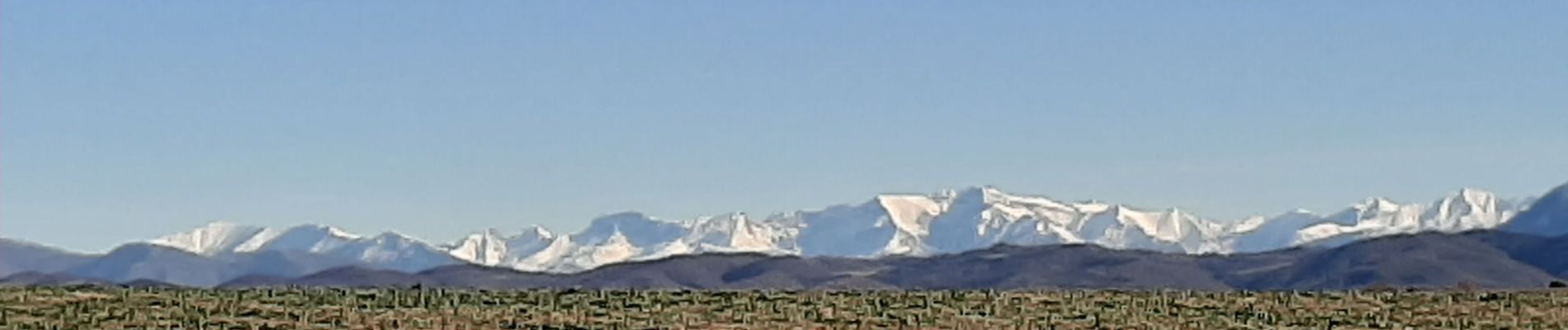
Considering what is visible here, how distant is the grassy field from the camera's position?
71062 millimetres

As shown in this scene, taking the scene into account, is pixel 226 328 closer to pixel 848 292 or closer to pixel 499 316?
pixel 499 316

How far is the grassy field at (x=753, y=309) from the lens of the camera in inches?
2798

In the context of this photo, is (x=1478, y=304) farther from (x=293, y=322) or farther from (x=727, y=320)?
(x=293, y=322)

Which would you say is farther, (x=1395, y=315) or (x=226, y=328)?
(x=1395, y=315)

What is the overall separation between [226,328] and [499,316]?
8.27 metres

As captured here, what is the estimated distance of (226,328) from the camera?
67625mm

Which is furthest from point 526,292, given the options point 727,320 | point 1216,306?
point 1216,306

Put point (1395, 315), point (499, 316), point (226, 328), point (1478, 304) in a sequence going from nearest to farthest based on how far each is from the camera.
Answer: point (226, 328)
point (499, 316)
point (1395, 315)
point (1478, 304)

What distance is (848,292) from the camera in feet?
291

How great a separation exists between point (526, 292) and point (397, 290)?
4241 mm

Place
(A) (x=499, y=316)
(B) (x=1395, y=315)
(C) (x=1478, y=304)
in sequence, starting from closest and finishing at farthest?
(A) (x=499, y=316) → (B) (x=1395, y=315) → (C) (x=1478, y=304)

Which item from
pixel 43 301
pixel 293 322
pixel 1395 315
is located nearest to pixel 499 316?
pixel 293 322

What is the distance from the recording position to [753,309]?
78.6m

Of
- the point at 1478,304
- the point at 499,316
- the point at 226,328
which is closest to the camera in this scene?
the point at 226,328
